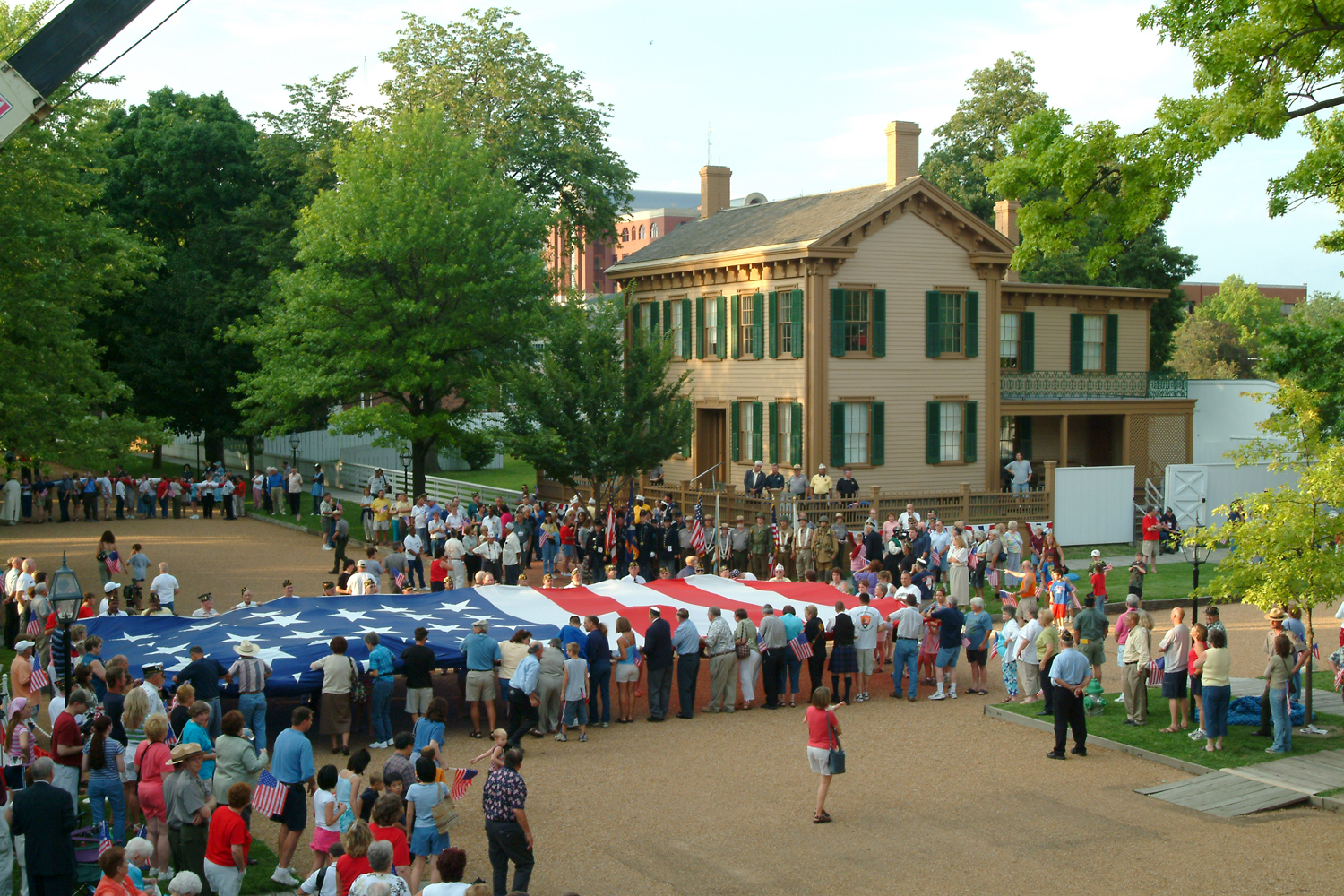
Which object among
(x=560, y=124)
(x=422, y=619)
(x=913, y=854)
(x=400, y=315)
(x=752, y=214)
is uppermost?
(x=560, y=124)

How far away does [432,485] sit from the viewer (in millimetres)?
39188

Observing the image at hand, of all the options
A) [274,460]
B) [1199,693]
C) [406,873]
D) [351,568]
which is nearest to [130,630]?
[406,873]

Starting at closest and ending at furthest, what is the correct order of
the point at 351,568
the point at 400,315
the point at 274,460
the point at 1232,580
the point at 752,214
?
the point at 1232,580
the point at 351,568
the point at 400,315
the point at 752,214
the point at 274,460

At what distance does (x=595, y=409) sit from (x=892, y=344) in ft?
31.7

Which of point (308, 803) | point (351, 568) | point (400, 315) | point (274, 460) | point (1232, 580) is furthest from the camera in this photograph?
point (274, 460)

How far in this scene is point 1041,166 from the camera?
15664mm

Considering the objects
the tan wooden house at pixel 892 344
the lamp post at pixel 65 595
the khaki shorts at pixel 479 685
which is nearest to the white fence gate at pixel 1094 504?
the tan wooden house at pixel 892 344

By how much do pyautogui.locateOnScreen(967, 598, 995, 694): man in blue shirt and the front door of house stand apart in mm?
18090

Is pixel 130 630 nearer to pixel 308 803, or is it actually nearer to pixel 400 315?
pixel 308 803

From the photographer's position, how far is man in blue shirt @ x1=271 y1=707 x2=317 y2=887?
10.7 meters

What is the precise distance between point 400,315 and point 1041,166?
73.7 ft

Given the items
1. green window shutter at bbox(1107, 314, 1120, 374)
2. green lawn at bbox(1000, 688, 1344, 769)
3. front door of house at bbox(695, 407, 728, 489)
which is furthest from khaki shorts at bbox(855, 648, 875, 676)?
green window shutter at bbox(1107, 314, 1120, 374)

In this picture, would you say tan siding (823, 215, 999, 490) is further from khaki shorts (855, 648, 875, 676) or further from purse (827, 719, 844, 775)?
purse (827, 719, 844, 775)

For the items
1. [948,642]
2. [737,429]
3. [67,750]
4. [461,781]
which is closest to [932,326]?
[737,429]
